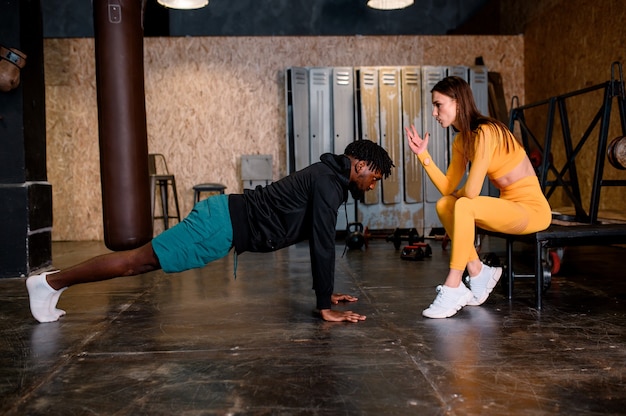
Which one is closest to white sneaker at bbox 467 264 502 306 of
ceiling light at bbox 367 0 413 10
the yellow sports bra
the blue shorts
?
the yellow sports bra

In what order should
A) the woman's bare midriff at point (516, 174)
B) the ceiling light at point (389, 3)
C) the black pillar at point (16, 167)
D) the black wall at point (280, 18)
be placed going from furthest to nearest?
the black wall at point (280, 18), the ceiling light at point (389, 3), the black pillar at point (16, 167), the woman's bare midriff at point (516, 174)

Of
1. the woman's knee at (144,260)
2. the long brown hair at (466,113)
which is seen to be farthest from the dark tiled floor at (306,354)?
the long brown hair at (466,113)

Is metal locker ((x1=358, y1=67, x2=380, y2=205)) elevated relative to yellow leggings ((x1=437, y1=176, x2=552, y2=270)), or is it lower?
elevated

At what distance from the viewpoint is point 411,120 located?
6934mm

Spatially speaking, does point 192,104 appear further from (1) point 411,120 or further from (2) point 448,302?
(2) point 448,302

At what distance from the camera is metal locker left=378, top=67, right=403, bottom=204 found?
22.5 ft

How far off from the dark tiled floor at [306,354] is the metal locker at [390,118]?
137 inches

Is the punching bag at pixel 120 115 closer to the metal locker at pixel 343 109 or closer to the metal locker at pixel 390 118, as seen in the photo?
the metal locker at pixel 343 109

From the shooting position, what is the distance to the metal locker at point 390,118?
686cm

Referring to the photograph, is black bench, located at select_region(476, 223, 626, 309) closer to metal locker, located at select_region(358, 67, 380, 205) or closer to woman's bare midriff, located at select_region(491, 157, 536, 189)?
woman's bare midriff, located at select_region(491, 157, 536, 189)

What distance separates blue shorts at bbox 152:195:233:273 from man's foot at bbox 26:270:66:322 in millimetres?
607

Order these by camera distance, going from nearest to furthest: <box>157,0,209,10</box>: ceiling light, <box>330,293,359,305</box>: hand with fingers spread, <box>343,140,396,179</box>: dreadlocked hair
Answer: <box>343,140,396,179</box>: dreadlocked hair
<box>330,293,359,305</box>: hand with fingers spread
<box>157,0,209,10</box>: ceiling light

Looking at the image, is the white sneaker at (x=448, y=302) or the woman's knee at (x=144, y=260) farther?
the white sneaker at (x=448, y=302)

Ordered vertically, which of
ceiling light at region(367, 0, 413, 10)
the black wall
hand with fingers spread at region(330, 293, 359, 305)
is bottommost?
hand with fingers spread at region(330, 293, 359, 305)
